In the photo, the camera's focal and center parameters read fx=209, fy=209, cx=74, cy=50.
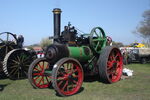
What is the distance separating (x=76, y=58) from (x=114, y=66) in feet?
5.61

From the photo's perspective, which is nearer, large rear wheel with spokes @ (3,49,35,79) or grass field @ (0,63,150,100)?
grass field @ (0,63,150,100)

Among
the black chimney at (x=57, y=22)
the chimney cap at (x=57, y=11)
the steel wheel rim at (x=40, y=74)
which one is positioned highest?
the chimney cap at (x=57, y=11)

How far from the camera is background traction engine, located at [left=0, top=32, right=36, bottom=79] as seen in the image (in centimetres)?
757

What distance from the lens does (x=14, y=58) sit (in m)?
7.83

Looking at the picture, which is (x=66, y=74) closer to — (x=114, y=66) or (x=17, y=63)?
(x=114, y=66)

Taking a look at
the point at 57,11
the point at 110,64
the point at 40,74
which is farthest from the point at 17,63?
the point at 110,64

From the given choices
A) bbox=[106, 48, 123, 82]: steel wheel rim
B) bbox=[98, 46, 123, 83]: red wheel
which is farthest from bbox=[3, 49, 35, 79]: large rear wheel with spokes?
bbox=[106, 48, 123, 82]: steel wheel rim

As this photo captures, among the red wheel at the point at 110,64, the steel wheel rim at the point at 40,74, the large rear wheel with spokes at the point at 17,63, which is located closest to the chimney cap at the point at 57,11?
the steel wheel rim at the point at 40,74

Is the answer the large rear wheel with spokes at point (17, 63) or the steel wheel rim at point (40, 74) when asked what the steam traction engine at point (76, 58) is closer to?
the steel wheel rim at point (40, 74)

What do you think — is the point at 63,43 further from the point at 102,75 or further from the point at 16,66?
the point at 16,66

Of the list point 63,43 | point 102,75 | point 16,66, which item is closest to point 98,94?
point 102,75

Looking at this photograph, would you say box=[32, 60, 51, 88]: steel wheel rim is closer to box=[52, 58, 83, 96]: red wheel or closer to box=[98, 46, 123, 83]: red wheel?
box=[52, 58, 83, 96]: red wheel

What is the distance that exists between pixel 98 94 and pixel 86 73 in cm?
152

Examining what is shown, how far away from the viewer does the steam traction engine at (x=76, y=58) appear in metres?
5.52
